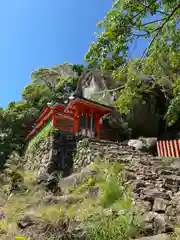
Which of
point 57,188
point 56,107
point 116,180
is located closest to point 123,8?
point 116,180

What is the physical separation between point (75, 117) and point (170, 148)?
16.4 feet

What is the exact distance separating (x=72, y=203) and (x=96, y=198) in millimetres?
576

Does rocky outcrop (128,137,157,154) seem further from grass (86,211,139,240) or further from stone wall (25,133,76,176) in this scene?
grass (86,211,139,240)

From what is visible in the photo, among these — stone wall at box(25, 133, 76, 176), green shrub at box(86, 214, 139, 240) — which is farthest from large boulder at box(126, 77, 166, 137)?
green shrub at box(86, 214, 139, 240)

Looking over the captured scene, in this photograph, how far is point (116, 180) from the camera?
18.9 ft

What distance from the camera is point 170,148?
1086 cm

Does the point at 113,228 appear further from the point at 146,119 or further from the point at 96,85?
the point at 96,85

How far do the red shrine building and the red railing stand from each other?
3671 mm

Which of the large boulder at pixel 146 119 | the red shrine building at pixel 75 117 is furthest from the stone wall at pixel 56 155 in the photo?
the large boulder at pixel 146 119

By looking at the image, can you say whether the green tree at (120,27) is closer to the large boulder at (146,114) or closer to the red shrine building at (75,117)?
the red shrine building at (75,117)

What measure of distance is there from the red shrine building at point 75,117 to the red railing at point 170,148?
3671 millimetres

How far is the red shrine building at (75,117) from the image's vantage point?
12.2 metres

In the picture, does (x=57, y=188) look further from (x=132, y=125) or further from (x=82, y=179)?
(x=132, y=125)

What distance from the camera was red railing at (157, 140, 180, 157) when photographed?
34.0 ft
